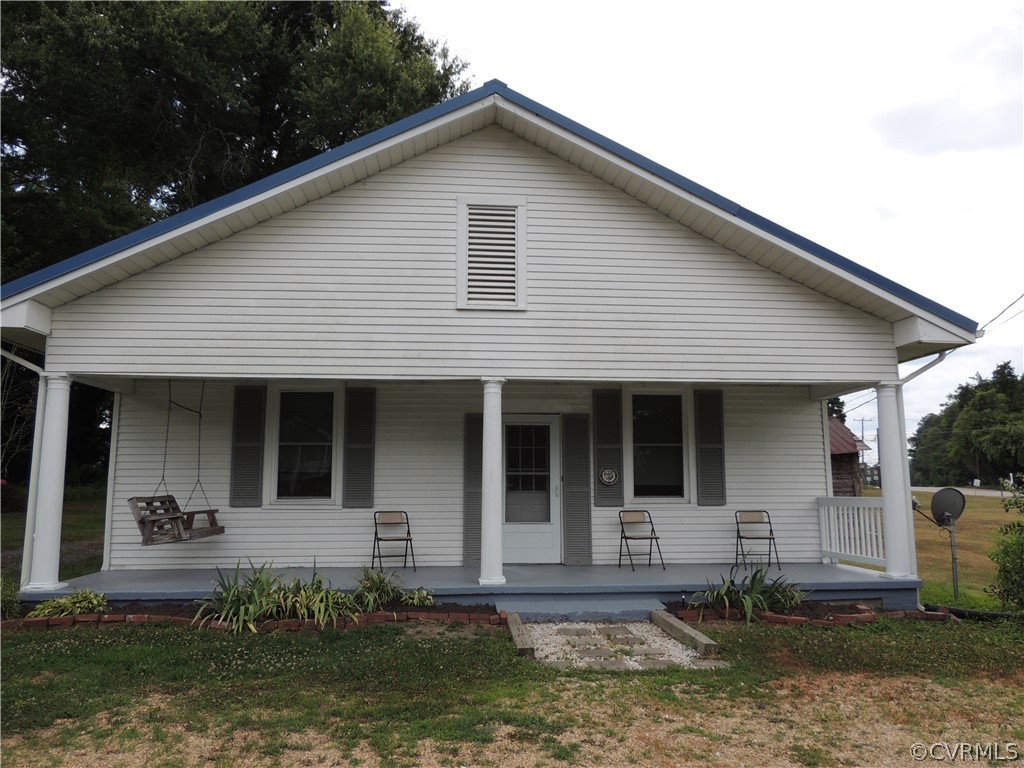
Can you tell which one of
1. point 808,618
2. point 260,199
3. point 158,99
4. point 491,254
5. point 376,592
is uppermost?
point 158,99

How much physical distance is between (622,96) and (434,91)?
14.3 ft

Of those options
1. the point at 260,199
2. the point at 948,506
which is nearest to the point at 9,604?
the point at 260,199

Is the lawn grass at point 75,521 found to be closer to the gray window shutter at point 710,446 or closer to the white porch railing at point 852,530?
the gray window shutter at point 710,446

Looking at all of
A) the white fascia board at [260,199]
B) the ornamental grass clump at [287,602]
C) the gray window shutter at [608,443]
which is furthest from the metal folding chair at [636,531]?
the white fascia board at [260,199]

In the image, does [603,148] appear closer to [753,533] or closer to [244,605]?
[753,533]

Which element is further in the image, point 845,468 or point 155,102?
point 845,468

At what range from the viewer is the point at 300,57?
16.4 meters

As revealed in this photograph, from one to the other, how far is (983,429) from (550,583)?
55520mm

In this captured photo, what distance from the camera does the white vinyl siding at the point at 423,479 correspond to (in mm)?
8648

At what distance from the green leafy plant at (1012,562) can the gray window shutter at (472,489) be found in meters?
5.69

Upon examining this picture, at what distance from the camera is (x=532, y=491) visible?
909cm

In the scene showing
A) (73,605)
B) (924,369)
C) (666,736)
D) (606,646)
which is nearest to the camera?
(666,736)

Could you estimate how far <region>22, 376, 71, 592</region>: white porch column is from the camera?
698cm

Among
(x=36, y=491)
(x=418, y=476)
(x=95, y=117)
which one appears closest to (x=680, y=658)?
(x=418, y=476)
